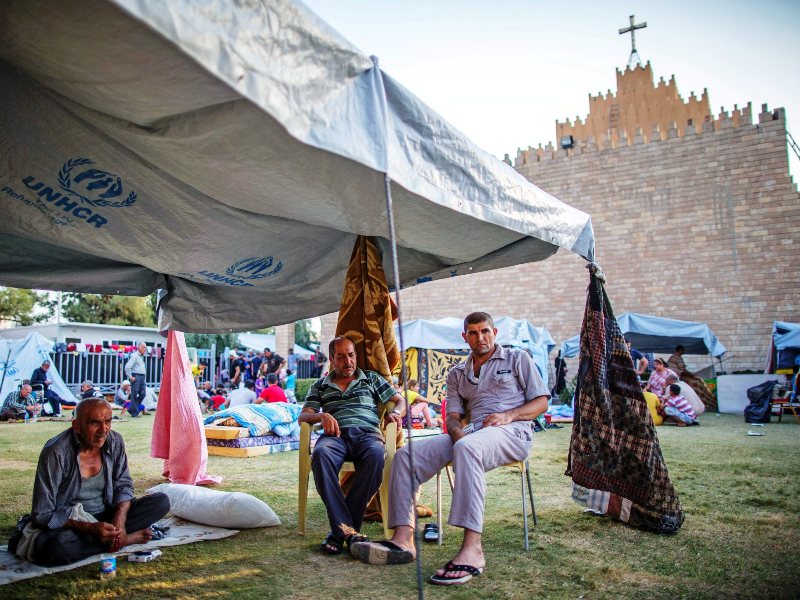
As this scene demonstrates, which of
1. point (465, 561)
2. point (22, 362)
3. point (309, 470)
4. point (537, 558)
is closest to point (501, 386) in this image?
point (537, 558)

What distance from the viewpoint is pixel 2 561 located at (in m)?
3.17

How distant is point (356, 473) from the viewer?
381 centimetres

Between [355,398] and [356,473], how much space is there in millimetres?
535

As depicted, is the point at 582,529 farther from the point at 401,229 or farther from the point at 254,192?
the point at 254,192

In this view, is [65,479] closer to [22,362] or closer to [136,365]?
[136,365]

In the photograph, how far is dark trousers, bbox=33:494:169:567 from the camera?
3.04 metres

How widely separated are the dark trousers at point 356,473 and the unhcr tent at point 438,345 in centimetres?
1011

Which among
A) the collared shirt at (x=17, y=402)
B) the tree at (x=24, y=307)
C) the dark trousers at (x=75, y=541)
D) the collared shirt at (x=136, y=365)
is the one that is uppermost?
the tree at (x=24, y=307)

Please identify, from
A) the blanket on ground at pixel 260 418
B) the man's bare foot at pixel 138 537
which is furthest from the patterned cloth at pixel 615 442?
the blanket on ground at pixel 260 418

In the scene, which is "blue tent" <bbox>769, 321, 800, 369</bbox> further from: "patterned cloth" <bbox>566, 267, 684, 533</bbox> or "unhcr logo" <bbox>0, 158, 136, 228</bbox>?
"unhcr logo" <bbox>0, 158, 136, 228</bbox>

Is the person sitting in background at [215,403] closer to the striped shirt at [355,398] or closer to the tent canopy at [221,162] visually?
the tent canopy at [221,162]

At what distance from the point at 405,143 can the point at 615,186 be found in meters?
18.0

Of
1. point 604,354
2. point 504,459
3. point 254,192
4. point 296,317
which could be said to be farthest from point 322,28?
point 296,317

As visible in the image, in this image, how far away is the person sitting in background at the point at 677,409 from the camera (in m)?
11.6
